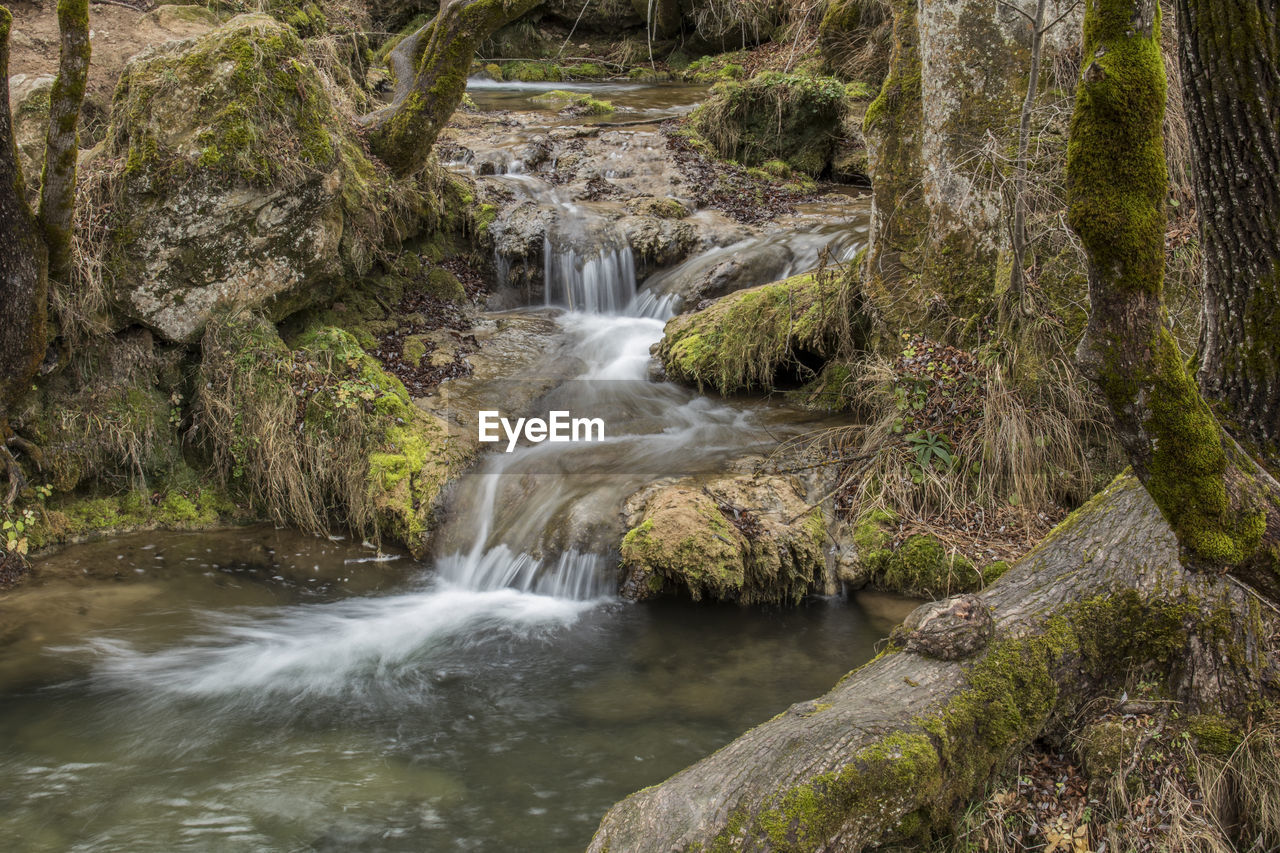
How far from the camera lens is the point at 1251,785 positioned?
10.8 ft

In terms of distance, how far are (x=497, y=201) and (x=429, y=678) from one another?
7.19 m

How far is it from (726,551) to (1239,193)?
11.8 feet

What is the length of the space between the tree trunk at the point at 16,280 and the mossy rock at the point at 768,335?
519 centimetres

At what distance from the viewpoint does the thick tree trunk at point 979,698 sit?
3.03 meters

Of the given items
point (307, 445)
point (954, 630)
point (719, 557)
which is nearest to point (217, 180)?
point (307, 445)

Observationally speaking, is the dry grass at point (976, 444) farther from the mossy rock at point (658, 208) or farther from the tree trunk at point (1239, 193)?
the mossy rock at point (658, 208)

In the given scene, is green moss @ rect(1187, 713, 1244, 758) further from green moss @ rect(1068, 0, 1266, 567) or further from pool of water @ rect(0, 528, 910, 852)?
pool of water @ rect(0, 528, 910, 852)

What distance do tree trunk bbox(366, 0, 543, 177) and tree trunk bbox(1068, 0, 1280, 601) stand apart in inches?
271

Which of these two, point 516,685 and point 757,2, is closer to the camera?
point 516,685

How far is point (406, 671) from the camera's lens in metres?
5.41

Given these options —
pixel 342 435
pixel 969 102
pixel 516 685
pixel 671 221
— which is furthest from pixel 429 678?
pixel 671 221

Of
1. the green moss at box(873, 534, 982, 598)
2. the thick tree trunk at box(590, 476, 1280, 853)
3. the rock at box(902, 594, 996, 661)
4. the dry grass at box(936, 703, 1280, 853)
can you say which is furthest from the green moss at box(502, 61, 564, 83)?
the dry grass at box(936, 703, 1280, 853)

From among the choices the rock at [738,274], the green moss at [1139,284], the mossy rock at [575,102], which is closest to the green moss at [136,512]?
the rock at [738,274]

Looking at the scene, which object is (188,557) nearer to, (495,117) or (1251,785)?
(1251,785)
